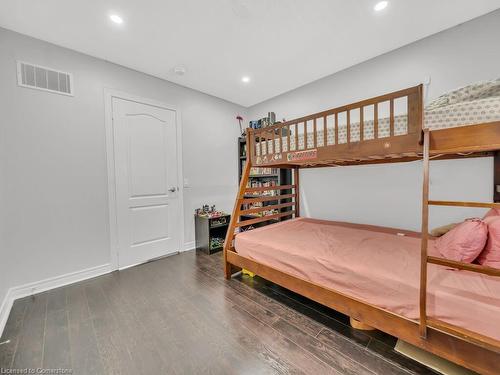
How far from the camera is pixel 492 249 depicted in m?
1.24

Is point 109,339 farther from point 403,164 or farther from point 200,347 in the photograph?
point 403,164

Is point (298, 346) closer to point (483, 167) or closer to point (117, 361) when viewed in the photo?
point (117, 361)

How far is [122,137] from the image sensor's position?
2646 mm

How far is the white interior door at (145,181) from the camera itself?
2.65 m

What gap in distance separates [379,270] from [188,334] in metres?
1.44

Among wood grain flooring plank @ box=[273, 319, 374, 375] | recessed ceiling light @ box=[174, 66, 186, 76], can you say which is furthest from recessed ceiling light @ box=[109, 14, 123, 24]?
wood grain flooring plank @ box=[273, 319, 374, 375]

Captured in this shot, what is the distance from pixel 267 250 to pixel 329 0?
2.24m

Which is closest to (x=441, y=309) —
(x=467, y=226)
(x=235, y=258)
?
(x=467, y=226)

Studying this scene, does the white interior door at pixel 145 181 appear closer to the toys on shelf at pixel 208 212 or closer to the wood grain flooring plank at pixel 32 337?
the toys on shelf at pixel 208 212

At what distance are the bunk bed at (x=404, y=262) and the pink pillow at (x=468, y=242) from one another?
10cm

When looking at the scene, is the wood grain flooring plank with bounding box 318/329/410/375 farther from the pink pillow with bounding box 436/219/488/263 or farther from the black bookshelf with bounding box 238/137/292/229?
the black bookshelf with bounding box 238/137/292/229

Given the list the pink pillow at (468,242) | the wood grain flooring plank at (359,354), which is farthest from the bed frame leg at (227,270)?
the pink pillow at (468,242)

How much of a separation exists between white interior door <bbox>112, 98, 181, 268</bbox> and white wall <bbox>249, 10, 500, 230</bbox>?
208 centimetres

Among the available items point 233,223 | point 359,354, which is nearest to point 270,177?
point 233,223
